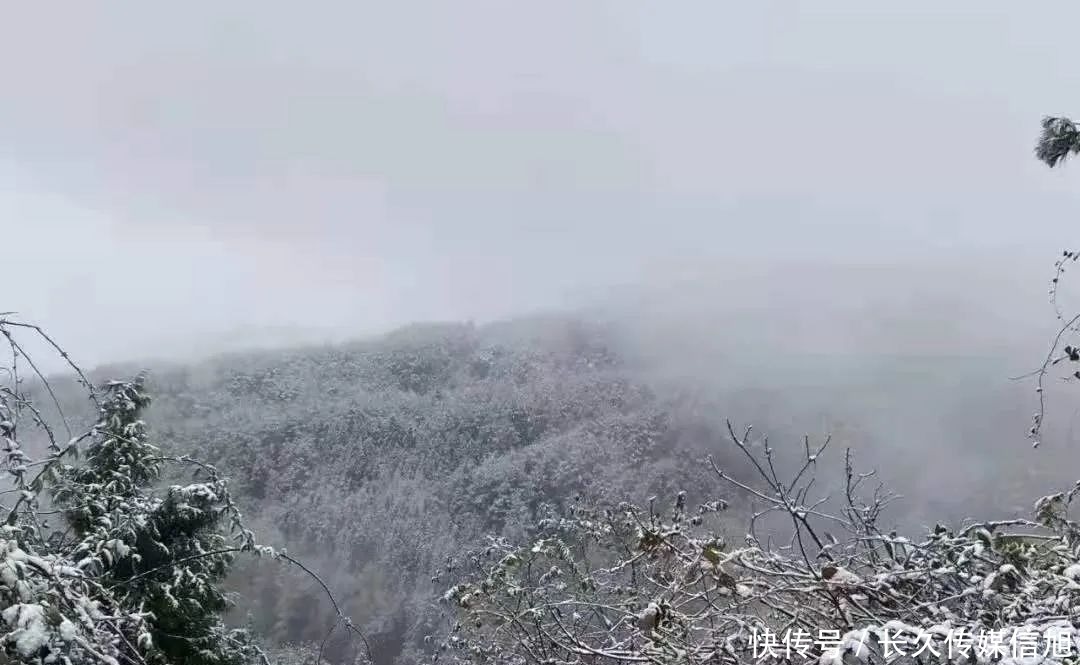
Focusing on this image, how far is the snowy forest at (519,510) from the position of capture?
7.80 ft

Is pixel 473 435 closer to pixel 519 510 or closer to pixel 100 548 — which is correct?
pixel 519 510

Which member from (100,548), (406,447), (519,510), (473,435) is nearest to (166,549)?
(100,548)

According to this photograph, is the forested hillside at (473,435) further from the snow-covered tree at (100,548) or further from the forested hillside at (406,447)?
the snow-covered tree at (100,548)

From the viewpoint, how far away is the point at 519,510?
51.1 meters

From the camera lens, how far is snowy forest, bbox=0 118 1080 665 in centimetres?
238

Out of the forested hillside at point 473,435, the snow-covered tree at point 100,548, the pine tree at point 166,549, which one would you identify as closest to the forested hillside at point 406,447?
the forested hillside at point 473,435

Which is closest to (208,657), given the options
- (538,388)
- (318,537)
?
(318,537)

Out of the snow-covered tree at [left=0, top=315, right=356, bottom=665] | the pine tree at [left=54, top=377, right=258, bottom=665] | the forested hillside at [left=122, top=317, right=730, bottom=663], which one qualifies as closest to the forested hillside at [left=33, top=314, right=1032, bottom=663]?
the forested hillside at [left=122, top=317, right=730, bottom=663]

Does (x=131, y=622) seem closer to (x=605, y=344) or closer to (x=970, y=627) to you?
(x=970, y=627)

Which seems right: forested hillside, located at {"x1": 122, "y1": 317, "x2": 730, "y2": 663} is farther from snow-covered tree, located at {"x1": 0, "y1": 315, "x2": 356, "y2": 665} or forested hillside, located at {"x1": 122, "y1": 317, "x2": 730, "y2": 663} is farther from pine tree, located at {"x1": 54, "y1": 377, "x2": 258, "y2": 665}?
snow-covered tree, located at {"x1": 0, "y1": 315, "x2": 356, "y2": 665}

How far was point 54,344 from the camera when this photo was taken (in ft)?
7.53

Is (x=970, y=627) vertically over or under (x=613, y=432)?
over

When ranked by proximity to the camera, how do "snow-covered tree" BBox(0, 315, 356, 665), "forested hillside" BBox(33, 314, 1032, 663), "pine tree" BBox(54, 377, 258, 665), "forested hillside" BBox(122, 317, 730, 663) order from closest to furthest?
"snow-covered tree" BBox(0, 315, 356, 665)
"pine tree" BBox(54, 377, 258, 665)
"forested hillside" BBox(33, 314, 1032, 663)
"forested hillside" BBox(122, 317, 730, 663)

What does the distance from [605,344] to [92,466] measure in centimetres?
7763
